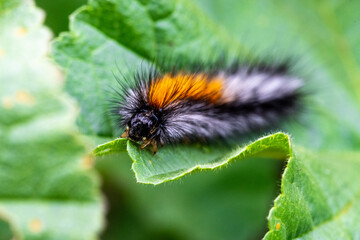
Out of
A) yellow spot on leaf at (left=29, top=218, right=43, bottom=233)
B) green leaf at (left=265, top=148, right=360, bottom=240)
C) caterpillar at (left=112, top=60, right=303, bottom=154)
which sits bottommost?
green leaf at (left=265, top=148, right=360, bottom=240)

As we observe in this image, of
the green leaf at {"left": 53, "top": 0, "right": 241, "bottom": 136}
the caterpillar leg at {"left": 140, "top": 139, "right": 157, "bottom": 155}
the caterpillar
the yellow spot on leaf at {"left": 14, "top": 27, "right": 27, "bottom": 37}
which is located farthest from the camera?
the green leaf at {"left": 53, "top": 0, "right": 241, "bottom": 136}

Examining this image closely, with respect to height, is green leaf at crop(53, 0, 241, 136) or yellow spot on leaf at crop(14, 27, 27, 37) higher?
green leaf at crop(53, 0, 241, 136)

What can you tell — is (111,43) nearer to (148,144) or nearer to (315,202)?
(148,144)

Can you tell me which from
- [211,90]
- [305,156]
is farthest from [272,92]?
[305,156]

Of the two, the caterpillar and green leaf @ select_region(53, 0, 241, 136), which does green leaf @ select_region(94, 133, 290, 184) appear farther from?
green leaf @ select_region(53, 0, 241, 136)

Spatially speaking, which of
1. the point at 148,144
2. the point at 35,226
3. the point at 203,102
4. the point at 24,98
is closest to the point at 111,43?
the point at 203,102

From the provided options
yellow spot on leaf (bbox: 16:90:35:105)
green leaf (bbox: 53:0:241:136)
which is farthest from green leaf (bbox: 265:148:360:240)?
yellow spot on leaf (bbox: 16:90:35:105)

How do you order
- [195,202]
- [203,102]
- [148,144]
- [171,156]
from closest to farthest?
[148,144], [171,156], [203,102], [195,202]
